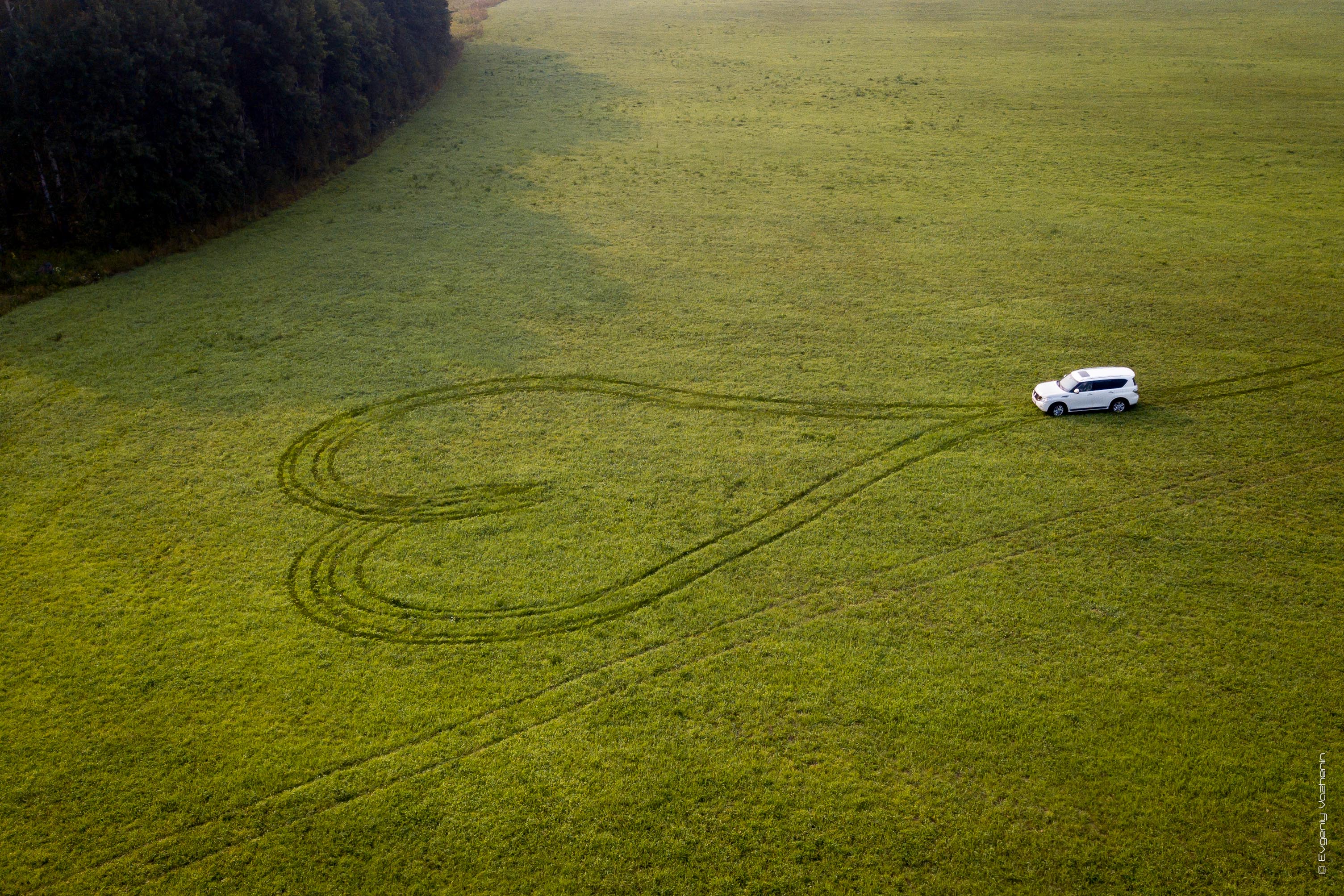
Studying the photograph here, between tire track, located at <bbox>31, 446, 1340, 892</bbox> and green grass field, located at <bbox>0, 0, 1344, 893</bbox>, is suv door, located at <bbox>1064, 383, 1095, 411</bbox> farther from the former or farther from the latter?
tire track, located at <bbox>31, 446, 1340, 892</bbox>

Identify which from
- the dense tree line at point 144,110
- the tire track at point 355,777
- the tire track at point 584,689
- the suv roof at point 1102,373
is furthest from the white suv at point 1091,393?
the dense tree line at point 144,110

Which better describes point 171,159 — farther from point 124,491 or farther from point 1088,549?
point 1088,549

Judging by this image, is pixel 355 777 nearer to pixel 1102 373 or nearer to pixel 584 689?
pixel 584 689

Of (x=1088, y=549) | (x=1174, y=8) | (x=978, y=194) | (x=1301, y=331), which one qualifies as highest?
(x=1174, y=8)

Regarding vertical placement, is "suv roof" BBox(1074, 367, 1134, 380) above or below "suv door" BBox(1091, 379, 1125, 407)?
above

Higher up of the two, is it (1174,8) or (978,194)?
(1174,8)

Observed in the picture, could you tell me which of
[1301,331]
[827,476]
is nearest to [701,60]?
[1301,331]

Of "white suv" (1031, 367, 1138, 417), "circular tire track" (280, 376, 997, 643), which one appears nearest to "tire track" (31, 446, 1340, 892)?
"circular tire track" (280, 376, 997, 643)

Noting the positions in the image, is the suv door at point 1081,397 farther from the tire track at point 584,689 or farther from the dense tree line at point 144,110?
the dense tree line at point 144,110
